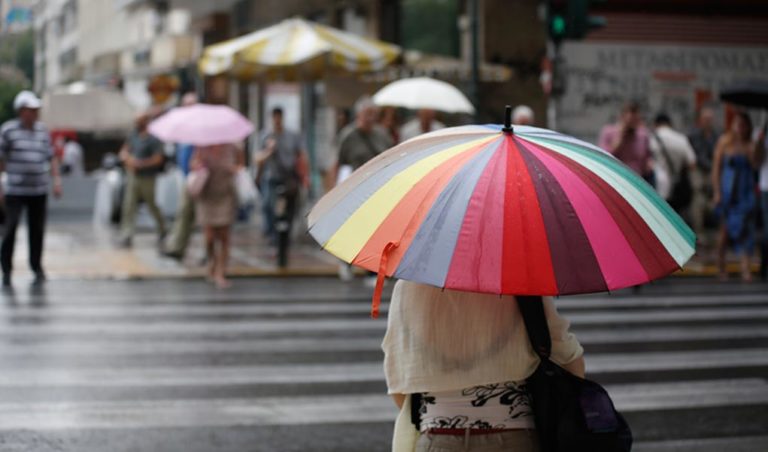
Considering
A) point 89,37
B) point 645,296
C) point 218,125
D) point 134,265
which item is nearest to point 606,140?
point 645,296

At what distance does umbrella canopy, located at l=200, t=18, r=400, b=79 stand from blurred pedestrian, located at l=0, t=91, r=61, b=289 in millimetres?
4604

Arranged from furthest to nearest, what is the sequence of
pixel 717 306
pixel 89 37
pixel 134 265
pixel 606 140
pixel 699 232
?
pixel 89 37 < pixel 699 232 < pixel 134 265 < pixel 606 140 < pixel 717 306

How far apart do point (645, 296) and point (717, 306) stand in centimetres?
120

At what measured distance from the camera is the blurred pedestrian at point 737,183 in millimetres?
14242

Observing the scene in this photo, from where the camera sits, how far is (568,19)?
1574 centimetres

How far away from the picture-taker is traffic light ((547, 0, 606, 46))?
51.3 feet

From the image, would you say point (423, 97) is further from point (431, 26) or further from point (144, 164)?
point (431, 26)

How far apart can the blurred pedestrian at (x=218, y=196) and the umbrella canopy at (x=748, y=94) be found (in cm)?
529

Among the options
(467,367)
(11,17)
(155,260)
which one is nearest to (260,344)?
(467,367)

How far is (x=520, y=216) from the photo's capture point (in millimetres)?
3490

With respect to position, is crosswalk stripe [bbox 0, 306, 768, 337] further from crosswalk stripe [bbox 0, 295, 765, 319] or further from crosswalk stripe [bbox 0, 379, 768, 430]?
crosswalk stripe [bbox 0, 379, 768, 430]

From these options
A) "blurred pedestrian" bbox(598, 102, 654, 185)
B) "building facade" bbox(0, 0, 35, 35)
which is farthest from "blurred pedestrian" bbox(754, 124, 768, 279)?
"building facade" bbox(0, 0, 35, 35)

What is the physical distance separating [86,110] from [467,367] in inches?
1221

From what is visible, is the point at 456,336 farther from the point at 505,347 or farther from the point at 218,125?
the point at 218,125
